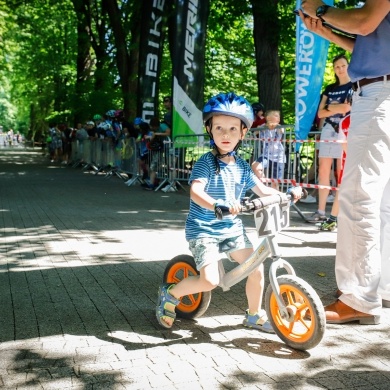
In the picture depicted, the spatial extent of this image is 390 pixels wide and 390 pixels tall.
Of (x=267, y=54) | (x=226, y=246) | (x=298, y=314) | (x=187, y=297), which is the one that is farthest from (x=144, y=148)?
(x=298, y=314)

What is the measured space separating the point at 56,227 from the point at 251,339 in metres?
5.50

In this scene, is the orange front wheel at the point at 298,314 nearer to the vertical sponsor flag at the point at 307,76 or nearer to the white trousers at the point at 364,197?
the white trousers at the point at 364,197

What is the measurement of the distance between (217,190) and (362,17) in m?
1.42

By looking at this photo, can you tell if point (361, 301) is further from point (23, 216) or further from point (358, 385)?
point (23, 216)

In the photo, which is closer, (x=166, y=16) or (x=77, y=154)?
(x=166, y=16)

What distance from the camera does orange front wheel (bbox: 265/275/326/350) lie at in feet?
11.9

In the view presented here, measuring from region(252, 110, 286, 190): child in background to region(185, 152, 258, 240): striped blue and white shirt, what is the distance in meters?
6.00

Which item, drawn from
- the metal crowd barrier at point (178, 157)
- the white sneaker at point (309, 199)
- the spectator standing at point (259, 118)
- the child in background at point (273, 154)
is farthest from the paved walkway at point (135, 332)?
the spectator standing at point (259, 118)

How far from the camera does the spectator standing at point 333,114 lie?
8250 mm

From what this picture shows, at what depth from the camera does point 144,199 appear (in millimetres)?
13188

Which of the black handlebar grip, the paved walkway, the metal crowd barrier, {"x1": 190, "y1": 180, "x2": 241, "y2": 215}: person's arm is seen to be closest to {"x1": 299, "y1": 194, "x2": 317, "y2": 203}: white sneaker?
the metal crowd barrier

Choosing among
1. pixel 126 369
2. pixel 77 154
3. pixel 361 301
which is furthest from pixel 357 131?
pixel 77 154

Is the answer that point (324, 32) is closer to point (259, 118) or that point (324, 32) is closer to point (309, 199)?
point (309, 199)

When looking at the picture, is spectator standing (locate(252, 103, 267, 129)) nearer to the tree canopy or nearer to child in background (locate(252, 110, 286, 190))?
child in background (locate(252, 110, 286, 190))
